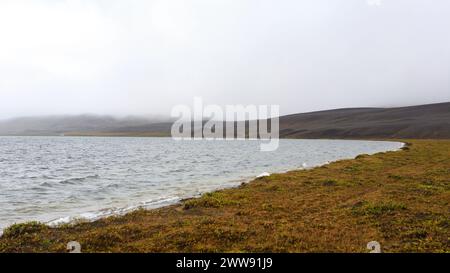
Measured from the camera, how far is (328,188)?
2275 centimetres

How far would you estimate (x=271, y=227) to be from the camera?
43.3ft

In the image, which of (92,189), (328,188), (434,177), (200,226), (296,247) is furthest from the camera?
(92,189)

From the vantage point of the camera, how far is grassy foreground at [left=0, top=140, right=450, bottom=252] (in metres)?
11.1

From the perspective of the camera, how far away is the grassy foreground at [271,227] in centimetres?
1105

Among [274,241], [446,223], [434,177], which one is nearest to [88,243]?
[274,241]

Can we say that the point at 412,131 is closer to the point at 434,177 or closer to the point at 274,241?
the point at 434,177

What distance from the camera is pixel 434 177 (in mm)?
25031
